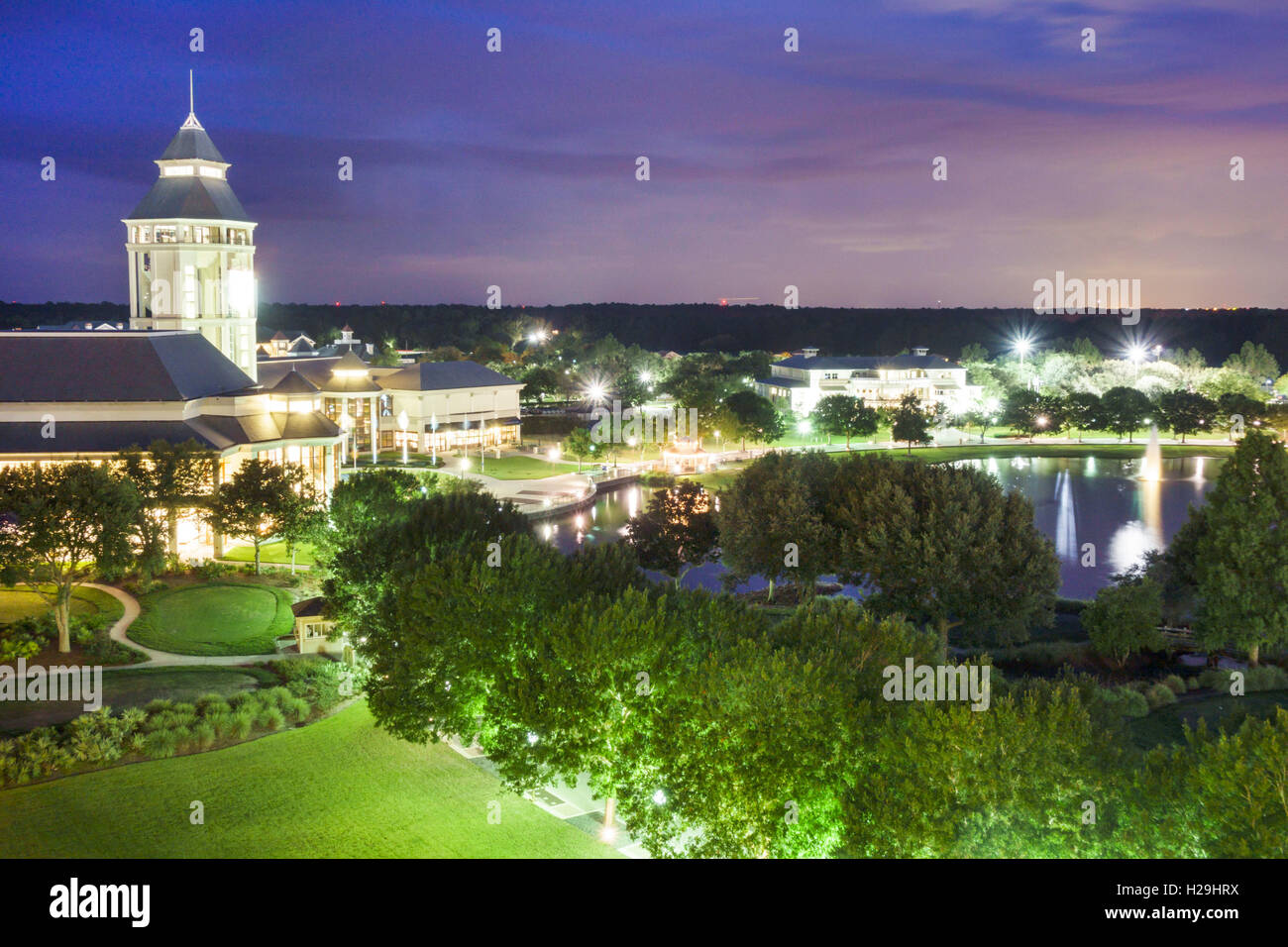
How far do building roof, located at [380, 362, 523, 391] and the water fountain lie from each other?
135 feet

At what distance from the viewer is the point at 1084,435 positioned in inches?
3423

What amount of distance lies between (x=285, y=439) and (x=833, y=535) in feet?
70.2

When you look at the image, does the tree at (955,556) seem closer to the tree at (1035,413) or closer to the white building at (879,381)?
the tree at (1035,413)

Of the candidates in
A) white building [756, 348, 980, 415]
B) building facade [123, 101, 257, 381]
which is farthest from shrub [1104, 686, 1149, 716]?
white building [756, 348, 980, 415]

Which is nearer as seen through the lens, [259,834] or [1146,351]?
[259,834]

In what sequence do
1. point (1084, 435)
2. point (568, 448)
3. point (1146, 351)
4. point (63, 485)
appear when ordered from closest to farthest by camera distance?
1. point (63, 485)
2. point (568, 448)
3. point (1084, 435)
4. point (1146, 351)

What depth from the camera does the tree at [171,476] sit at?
3388cm

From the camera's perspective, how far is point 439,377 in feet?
229

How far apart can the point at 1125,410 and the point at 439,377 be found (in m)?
49.5

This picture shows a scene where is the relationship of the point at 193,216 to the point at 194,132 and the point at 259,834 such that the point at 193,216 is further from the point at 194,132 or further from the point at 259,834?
the point at 259,834

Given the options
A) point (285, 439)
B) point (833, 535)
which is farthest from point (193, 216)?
point (833, 535)

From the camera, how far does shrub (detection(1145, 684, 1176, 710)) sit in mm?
23889

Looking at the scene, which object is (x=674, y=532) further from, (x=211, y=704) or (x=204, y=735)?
(x=204, y=735)

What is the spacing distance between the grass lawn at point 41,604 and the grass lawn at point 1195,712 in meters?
24.3
